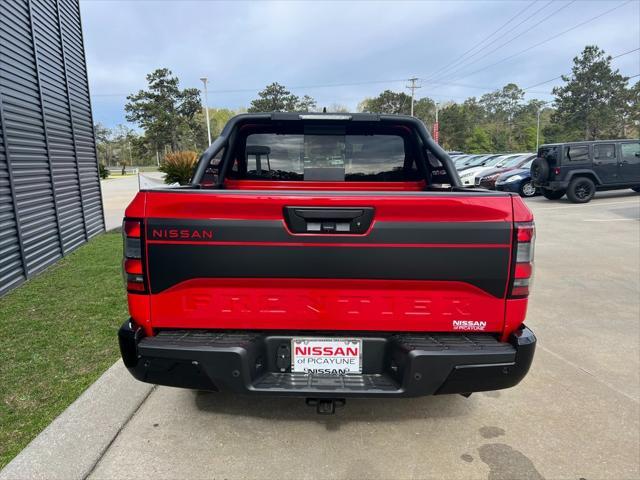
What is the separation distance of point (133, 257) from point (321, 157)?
189 centimetres

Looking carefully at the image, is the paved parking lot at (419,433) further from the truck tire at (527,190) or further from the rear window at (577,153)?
the truck tire at (527,190)

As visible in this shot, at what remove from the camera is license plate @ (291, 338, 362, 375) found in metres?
2.14

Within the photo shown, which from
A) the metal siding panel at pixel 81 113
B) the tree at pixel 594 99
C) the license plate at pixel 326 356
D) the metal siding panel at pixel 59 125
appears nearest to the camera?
the license plate at pixel 326 356

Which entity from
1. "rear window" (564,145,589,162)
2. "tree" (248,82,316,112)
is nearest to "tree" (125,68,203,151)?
"tree" (248,82,316,112)

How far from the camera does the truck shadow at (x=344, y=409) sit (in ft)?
9.02

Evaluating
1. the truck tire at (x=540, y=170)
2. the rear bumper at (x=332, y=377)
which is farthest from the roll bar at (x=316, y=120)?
the truck tire at (x=540, y=170)

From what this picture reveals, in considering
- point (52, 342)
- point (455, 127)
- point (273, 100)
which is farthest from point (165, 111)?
point (52, 342)

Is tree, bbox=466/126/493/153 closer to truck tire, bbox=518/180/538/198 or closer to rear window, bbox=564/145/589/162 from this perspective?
truck tire, bbox=518/180/538/198

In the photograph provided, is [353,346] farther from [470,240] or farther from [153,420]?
[153,420]

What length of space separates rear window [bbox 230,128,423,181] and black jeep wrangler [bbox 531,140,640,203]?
12.0 metres

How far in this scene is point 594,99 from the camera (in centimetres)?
5188

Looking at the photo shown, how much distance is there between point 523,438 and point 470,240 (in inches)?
57.3

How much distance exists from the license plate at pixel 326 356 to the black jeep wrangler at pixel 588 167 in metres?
13.7

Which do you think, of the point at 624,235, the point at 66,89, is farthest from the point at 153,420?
the point at 624,235
